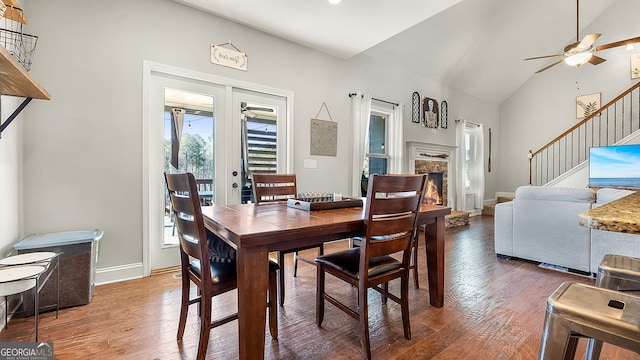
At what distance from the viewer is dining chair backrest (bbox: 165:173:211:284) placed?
1278 millimetres

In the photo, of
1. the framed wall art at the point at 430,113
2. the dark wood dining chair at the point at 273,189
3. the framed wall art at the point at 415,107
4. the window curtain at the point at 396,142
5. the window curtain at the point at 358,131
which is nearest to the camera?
the dark wood dining chair at the point at 273,189

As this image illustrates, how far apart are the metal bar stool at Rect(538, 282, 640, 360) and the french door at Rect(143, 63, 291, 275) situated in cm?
297

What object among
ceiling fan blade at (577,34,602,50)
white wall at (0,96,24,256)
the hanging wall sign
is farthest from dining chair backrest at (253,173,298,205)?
ceiling fan blade at (577,34,602,50)

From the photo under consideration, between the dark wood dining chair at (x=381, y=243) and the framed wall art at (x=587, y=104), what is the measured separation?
7.13 m

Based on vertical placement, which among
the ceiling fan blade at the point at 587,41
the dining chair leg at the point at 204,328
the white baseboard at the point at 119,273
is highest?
the ceiling fan blade at the point at 587,41

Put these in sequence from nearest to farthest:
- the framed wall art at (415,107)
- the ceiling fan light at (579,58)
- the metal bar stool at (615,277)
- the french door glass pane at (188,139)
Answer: the metal bar stool at (615,277), the french door glass pane at (188,139), the ceiling fan light at (579,58), the framed wall art at (415,107)

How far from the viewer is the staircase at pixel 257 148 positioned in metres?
3.33

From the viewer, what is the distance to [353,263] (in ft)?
5.44

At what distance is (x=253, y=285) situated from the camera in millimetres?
1179

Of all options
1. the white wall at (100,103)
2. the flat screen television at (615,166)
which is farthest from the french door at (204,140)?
the flat screen television at (615,166)

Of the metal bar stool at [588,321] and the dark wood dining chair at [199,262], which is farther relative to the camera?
the dark wood dining chair at [199,262]

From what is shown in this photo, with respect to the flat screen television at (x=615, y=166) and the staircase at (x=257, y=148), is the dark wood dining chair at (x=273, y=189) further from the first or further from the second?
the flat screen television at (x=615, y=166)

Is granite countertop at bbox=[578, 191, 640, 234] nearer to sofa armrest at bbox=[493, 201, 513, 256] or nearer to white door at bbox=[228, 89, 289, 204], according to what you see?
sofa armrest at bbox=[493, 201, 513, 256]

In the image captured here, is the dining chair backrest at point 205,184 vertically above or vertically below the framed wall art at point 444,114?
below
